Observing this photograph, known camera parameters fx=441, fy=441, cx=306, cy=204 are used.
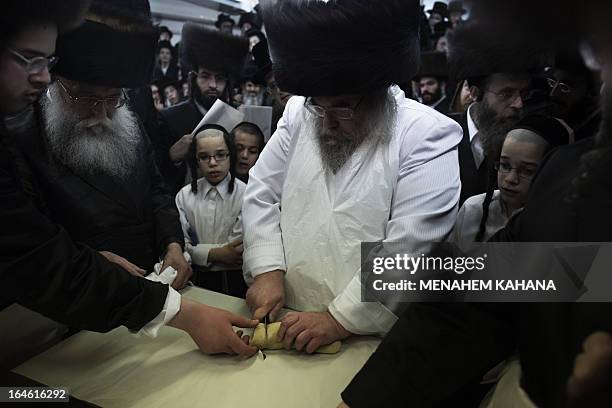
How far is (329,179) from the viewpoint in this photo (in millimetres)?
1325

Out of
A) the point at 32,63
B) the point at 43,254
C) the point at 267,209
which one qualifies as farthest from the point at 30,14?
the point at 267,209

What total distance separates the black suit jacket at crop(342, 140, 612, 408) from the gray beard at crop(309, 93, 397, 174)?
54 cm

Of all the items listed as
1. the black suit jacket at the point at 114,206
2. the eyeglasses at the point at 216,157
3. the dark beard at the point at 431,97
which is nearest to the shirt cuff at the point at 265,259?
the black suit jacket at the point at 114,206

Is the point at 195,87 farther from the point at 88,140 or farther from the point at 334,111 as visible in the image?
the point at 334,111

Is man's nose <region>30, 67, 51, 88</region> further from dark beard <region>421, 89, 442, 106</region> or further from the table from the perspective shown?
dark beard <region>421, 89, 442, 106</region>

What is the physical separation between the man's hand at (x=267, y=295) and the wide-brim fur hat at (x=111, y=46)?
0.78 metres

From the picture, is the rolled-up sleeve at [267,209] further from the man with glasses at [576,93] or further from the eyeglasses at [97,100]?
the man with glasses at [576,93]

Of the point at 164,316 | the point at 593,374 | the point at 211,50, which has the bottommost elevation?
the point at 164,316

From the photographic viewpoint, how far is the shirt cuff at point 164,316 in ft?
3.43

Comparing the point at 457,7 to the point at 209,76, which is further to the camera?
the point at 209,76

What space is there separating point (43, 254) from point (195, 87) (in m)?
1.69

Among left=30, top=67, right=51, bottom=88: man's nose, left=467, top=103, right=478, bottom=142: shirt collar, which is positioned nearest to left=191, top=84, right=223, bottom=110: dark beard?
left=30, top=67, right=51, bottom=88: man's nose

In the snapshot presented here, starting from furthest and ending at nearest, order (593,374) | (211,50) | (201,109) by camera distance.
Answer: (211,50), (201,109), (593,374)

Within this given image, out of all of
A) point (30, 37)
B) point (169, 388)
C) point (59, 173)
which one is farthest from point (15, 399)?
point (30, 37)
